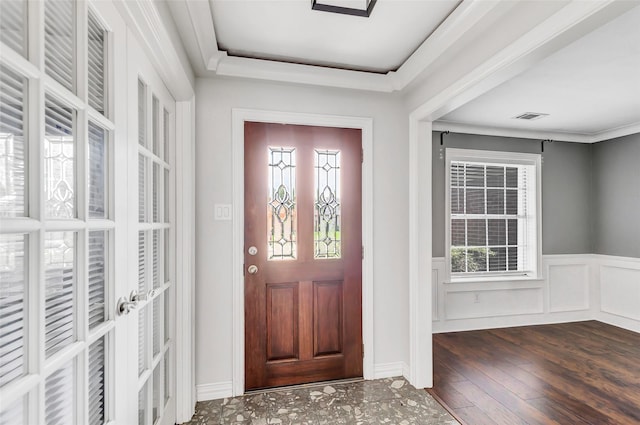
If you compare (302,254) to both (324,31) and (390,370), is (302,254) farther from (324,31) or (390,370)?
(324,31)

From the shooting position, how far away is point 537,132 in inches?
162

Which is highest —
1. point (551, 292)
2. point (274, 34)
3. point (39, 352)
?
point (274, 34)

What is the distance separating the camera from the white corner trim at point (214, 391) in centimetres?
230

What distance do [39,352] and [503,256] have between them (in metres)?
4.55

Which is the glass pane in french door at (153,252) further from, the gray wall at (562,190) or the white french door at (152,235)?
the gray wall at (562,190)

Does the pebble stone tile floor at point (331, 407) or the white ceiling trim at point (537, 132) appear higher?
the white ceiling trim at point (537, 132)

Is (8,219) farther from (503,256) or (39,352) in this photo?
(503,256)

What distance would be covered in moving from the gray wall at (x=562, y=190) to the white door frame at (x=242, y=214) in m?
2.11

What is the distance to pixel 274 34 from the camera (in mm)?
1981

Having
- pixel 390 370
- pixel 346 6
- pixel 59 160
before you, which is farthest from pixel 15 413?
pixel 390 370

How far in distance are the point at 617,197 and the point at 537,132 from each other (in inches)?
50.6

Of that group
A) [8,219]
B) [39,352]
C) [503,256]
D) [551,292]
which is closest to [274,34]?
[8,219]

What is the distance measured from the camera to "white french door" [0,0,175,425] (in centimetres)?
69

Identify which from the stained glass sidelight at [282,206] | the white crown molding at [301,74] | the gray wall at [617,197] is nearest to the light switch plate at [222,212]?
the stained glass sidelight at [282,206]
